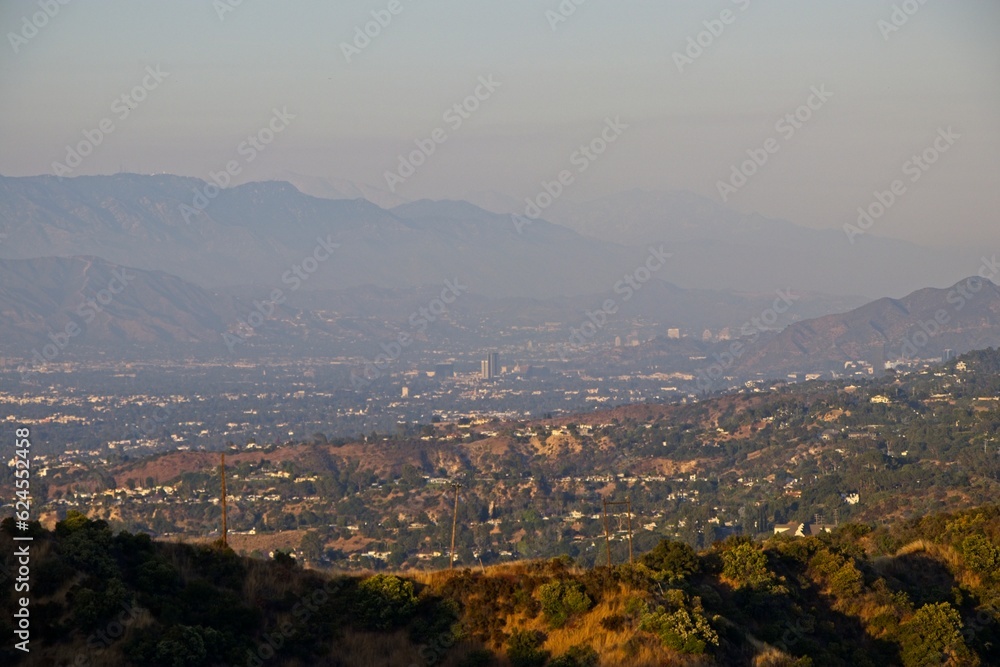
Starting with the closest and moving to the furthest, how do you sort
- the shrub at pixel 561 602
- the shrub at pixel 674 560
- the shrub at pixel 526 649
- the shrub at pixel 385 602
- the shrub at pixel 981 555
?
the shrub at pixel 526 649 < the shrub at pixel 561 602 < the shrub at pixel 385 602 < the shrub at pixel 674 560 < the shrub at pixel 981 555

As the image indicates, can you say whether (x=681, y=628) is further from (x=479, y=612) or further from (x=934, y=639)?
(x=934, y=639)

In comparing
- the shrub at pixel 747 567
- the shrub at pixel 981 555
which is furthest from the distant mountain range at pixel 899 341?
the shrub at pixel 747 567

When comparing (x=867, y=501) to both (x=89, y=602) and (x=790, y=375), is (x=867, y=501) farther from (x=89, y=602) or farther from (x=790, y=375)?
(x=790, y=375)

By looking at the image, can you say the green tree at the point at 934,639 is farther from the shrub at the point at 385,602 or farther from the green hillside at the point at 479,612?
the shrub at the point at 385,602

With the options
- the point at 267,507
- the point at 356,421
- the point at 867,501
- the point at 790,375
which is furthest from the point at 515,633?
the point at 790,375

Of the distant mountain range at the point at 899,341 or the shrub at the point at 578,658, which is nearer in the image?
the shrub at the point at 578,658

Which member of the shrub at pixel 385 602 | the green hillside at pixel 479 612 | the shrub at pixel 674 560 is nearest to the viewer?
the green hillside at pixel 479 612

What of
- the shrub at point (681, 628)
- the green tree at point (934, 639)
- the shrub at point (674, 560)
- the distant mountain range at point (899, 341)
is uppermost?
the distant mountain range at point (899, 341)

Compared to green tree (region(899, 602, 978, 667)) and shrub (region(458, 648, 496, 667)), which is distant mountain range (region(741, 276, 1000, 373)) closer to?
green tree (region(899, 602, 978, 667))

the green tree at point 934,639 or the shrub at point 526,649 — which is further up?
the shrub at point 526,649
